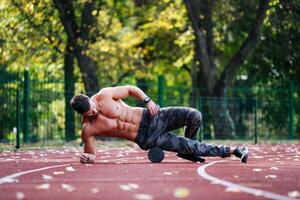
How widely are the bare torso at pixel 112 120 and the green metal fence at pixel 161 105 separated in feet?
25.2

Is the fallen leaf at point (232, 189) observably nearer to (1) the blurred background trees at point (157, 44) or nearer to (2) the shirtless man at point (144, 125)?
(2) the shirtless man at point (144, 125)

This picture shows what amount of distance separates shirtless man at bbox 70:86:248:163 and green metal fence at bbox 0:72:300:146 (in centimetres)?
773

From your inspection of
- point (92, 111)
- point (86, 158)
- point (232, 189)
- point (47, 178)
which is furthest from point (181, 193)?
point (86, 158)

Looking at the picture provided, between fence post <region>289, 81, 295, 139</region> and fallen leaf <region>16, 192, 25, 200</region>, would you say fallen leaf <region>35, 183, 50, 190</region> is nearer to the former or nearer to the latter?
fallen leaf <region>16, 192, 25, 200</region>

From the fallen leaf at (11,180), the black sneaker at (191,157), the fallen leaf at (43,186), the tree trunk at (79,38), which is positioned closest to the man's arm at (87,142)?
the black sneaker at (191,157)

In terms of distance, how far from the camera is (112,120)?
14523mm

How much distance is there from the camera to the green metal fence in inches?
1025

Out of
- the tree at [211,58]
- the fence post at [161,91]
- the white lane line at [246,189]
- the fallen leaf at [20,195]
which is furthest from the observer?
the tree at [211,58]

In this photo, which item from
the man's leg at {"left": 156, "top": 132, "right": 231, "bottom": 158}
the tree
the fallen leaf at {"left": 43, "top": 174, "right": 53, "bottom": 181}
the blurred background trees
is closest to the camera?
the fallen leaf at {"left": 43, "top": 174, "right": 53, "bottom": 181}

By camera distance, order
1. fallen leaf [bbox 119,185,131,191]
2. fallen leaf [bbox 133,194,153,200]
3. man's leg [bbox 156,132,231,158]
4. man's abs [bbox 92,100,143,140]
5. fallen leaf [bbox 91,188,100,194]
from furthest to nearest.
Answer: man's abs [bbox 92,100,143,140], man's leg [bbox 156,132,231,158], fallen leaf [bbox 119,185,131,191], fallen leaf [bbox 91,188,100,194], fallen leaf [bbox 133,194,153,200]

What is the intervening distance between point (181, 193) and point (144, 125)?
238 inches

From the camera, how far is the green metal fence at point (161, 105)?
26.0m

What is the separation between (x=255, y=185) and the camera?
31.6 ft

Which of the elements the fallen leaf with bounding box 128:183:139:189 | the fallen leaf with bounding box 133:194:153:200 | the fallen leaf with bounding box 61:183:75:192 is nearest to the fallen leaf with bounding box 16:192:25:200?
the fallen leaf with bounding box 61:183:75:192
